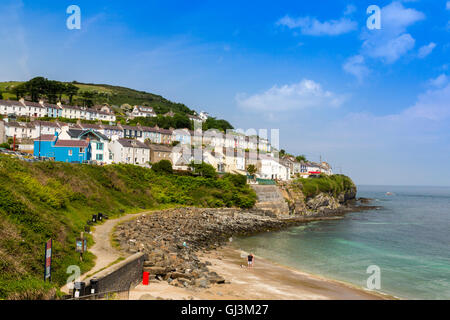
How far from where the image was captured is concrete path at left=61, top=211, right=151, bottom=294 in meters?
16.6

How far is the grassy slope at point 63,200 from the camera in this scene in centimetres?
1422

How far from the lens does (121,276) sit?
15.5m

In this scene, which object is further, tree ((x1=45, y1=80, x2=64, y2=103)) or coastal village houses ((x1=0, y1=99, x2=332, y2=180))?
tree ((x1=45, y1=80, x2=64, y2=103))

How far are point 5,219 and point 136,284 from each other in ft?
25.4

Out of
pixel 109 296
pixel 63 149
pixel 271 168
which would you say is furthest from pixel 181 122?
pixel 109 296

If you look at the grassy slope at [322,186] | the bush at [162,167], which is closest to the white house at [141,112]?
the bush at [162,167]

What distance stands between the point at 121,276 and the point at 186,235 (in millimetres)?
17992

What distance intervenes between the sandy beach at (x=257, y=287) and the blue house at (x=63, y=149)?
33996mm

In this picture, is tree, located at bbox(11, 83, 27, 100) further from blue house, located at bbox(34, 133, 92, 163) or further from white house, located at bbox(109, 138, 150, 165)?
blue house, located at bbox(34, 133, 92, 163)

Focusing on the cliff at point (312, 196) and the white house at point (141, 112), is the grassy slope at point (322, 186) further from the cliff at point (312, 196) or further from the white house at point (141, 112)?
the white house at point (141, 112)

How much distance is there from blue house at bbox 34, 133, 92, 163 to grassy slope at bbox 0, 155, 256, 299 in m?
7.11

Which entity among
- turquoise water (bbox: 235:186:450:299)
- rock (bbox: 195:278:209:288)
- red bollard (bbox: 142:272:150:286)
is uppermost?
red bollard (bbox: 142:272:150:286)

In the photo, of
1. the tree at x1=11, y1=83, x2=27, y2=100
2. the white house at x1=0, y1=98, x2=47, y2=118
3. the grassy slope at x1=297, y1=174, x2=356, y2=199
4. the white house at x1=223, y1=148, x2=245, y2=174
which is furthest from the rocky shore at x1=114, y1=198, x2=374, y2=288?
the tree at x1=11, y1=83, x2=27, y2=100
